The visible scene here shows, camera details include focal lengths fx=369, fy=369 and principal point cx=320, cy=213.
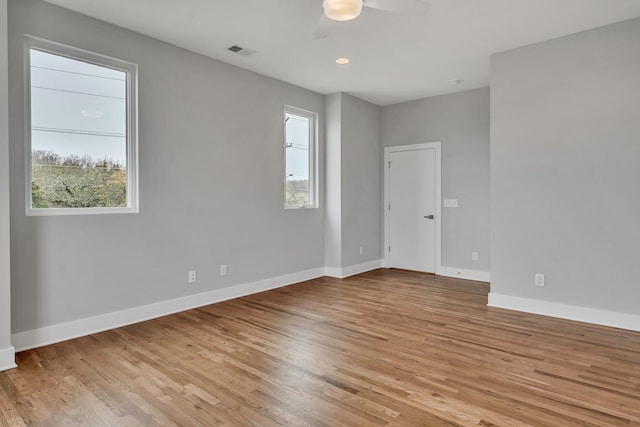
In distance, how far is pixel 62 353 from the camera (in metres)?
2.85

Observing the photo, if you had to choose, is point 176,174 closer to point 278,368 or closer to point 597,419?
point 278,368

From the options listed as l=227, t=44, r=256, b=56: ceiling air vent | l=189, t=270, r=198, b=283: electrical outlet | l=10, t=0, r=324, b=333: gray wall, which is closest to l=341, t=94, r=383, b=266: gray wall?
l=10, t=0, r=324, b=333: gray wall

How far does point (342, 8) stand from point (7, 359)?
10.9 ft

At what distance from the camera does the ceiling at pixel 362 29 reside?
3.08 metres

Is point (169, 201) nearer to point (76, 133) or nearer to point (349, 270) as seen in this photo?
point (76, 133)

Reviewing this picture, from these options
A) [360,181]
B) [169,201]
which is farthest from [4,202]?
[360,181]

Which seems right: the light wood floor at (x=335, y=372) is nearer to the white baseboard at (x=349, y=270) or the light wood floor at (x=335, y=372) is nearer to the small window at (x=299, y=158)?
the white baseboard at (x=349, y=270)

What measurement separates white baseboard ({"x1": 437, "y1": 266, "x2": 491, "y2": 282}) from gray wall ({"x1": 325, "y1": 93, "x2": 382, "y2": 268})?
118 centimetres

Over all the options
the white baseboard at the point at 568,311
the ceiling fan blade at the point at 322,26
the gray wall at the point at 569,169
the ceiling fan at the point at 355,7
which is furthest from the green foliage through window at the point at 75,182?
the white baseboard at the point at 568,311

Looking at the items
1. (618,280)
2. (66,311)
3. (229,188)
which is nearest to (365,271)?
(229,188)

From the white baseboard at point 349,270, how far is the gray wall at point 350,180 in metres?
0.06

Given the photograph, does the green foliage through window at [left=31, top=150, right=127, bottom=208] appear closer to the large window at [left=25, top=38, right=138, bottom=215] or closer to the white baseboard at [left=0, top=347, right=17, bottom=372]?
the large window at [left=25, top=38, right=138, bottom=215]

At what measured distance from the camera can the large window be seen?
3.04m

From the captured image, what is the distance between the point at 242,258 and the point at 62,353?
207 centimetres
